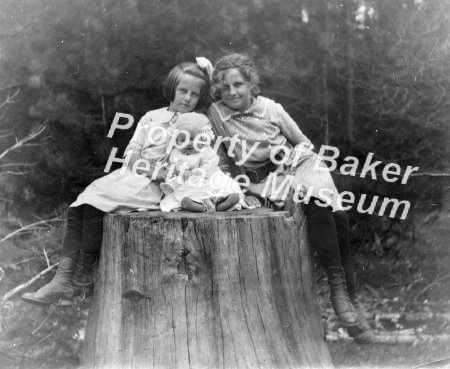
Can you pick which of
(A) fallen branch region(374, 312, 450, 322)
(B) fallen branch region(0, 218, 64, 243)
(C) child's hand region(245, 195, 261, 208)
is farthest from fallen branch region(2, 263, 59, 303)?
(A) fallen branch region(374, 312, 450, 322)

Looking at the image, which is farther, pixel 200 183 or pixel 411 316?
pixel 411 316

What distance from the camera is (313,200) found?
10.4 ft

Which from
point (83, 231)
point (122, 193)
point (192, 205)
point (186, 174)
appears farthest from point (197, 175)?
point (83, 231)

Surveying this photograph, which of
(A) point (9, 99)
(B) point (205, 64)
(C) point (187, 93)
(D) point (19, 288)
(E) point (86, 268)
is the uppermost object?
(B) point (205, 64)

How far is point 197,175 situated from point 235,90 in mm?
576

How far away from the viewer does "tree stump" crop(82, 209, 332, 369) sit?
2.68 meters

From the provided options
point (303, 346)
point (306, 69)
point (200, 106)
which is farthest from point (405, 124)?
point (303, 346)

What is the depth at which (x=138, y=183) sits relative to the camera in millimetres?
3162

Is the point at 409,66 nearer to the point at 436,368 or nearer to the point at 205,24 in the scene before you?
the point at 205,24

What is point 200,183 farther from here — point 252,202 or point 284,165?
Result: point 284,165

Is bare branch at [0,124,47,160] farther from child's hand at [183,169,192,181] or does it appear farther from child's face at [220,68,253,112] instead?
child's face at [220,68,253,112]

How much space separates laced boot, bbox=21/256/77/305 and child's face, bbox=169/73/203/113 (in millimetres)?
980

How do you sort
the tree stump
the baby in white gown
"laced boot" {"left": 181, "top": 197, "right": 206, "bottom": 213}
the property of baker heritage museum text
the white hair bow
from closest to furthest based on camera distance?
the tree stump, "laced boot" {"left": 181, "top": 197, "right": 206, "bottom": 213}, the baby in white gown, the property of baker heritage museum text, the white hair bow

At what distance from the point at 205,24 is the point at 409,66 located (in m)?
1.16
